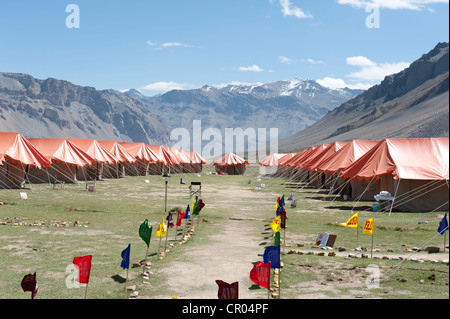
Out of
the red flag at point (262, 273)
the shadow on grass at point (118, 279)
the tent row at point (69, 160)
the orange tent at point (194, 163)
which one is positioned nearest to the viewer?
the red flag at point (262, 273)

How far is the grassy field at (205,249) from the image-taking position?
9070 millimetres

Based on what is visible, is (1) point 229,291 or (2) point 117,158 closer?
(1) point 229,291

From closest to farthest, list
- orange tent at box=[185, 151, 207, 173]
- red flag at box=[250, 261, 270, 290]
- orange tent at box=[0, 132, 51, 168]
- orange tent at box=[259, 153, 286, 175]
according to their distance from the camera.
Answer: red flag at box=[250, 261, 270, 290]
orange tent at box=[0, 132, 51, 168]
orange tent at box=[185, 151, 207, 173]
orange tent at box=[259, 153, 286, 175]

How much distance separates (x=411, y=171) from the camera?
24000mm

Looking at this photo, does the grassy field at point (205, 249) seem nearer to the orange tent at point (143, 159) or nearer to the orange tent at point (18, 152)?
the orange tent at point (18, 152)

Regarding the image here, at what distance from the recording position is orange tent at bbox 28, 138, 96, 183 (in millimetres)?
37969

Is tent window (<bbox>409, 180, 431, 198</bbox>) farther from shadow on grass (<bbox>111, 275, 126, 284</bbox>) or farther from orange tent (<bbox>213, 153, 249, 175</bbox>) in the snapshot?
orange tent (<bbox>213, 153, 249, 175</bbox>)

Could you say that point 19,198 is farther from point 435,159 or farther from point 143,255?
point 435,159

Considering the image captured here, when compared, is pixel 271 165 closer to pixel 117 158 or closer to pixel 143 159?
pixel 143 159

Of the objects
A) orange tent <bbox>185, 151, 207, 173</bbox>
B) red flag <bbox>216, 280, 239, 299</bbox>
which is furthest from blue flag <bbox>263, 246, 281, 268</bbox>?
orange tent <bbox>185, 151, 207, 173</bbox>

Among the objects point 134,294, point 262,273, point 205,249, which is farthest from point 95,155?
point 262,273

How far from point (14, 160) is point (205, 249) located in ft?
80.7

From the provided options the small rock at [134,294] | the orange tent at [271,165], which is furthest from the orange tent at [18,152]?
the orange tent at [271,165]

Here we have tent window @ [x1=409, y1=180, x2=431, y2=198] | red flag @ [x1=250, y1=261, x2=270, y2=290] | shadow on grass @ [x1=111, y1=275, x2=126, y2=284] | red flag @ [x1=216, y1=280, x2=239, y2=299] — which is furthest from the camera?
tent window @ [x1=409, y1=180, x2=431, y2=198]
